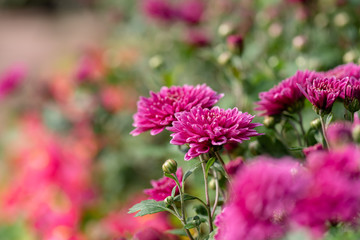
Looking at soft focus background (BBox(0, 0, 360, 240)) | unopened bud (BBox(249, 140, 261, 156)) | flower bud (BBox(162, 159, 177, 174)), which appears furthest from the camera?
soft focus background (BBox(0, 0, 360, 240))

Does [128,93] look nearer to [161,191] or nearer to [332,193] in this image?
[161,191]

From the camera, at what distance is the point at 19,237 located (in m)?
1.27

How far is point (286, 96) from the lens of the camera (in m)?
0.58

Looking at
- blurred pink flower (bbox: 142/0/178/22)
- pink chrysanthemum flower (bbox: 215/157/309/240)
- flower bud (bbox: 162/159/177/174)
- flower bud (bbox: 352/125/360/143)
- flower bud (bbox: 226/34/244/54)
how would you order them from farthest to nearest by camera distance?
blurred pink flower (bbox: 142/0/178/22) → flower bud (bbox: 226/34/244/54) → flower bud (bbox: 162/159/177/174) → flower bud (bbox: 352/125/360/143) → pink chrysanthemum flower (bbox: 215/157/309/240)

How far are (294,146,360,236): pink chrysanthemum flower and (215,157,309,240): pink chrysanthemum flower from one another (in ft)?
0.04

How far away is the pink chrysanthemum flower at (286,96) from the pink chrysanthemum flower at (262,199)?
22cm

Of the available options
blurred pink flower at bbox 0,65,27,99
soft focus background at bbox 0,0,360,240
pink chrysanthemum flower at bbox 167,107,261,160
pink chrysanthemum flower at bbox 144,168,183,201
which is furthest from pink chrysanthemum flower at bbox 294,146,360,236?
blurred pink flower at bbox 0,65,27,99

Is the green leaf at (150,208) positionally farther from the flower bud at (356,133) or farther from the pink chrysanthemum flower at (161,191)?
the flower bud at (356,133)

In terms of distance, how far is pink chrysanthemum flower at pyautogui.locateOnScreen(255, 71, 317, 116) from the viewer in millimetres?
575

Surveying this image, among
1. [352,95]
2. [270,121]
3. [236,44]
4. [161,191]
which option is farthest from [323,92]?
[236,44]

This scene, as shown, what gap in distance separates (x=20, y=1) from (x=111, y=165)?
13.1ft

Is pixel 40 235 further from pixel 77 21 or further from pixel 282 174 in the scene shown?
pixel 77 21

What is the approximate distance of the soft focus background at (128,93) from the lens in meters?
1.06

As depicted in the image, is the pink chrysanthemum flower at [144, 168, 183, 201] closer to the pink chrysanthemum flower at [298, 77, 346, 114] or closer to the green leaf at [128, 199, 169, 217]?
the green leaf at [128, 199, 169, 217]
